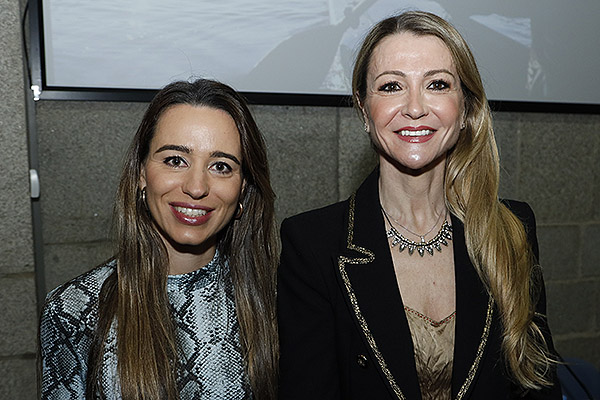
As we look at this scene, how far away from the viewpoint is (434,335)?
1.45 metres

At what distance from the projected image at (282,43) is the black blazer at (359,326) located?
3.51 ft

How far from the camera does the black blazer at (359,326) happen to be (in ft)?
4.57

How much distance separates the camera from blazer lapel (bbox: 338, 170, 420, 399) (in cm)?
138

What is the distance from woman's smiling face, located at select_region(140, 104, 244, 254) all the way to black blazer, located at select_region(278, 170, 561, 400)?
0.67 feet

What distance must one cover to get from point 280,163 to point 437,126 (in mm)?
1141

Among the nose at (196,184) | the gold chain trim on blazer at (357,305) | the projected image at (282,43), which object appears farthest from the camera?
the projected image at (282,43)

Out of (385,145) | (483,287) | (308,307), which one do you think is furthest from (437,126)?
(308,307)

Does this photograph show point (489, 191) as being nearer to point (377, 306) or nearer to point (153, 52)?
point (377, 306)

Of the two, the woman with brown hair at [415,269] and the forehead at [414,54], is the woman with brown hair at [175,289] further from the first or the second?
the forehead at [414,54]

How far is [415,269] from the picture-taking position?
151 centimetres

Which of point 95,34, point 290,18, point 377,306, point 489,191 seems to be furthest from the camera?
point 290,18

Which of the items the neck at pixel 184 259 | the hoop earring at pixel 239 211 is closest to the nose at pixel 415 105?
the hoop earring at pixel 239 211

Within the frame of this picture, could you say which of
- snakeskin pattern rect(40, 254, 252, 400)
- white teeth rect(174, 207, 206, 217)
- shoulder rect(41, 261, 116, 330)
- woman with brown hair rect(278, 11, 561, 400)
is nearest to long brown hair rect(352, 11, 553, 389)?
woman with brown hair rect(278, 11, 561, 400)

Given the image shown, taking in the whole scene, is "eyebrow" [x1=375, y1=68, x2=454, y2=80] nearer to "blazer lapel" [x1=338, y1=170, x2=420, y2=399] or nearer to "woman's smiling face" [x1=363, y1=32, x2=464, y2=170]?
"woman's smiling face" [x1=363, y1=32, x2=464, y2=170]
